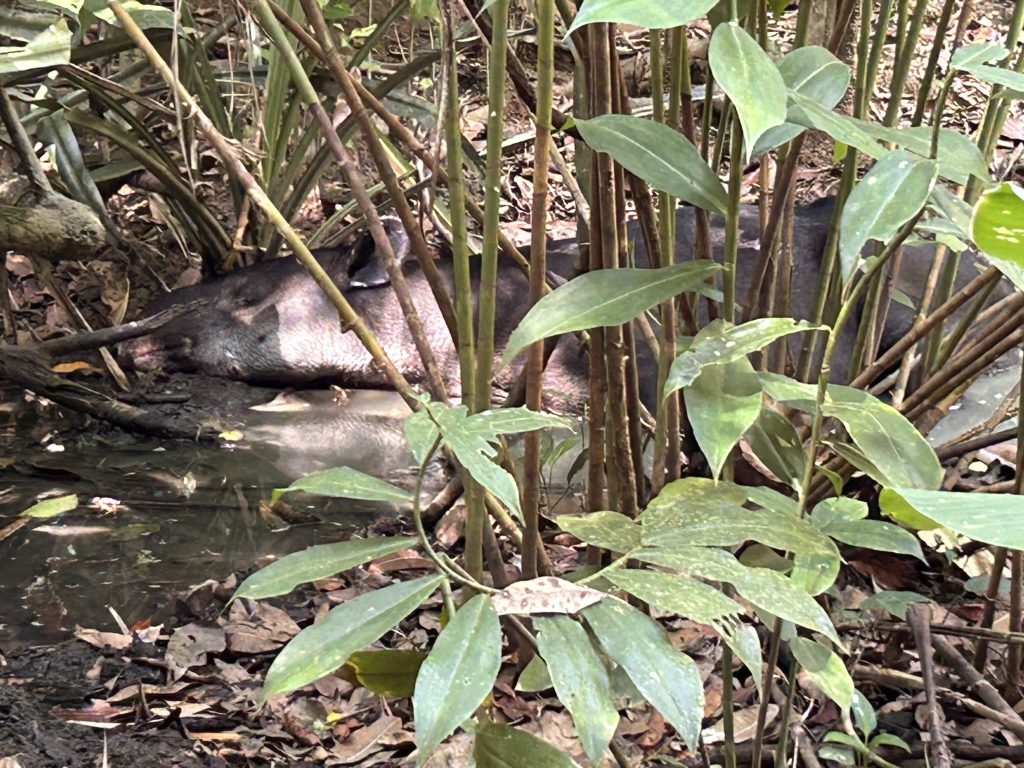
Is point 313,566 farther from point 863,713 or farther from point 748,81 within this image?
Answer: point 863,713

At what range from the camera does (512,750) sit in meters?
0.79

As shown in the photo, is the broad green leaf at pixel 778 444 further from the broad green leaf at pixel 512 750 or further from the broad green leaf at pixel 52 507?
the broad green leaf at pixel 52 507

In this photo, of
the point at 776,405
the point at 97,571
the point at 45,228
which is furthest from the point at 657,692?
the point at 45,228

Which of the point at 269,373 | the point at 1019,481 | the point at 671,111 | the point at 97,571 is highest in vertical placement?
the point at 671,111

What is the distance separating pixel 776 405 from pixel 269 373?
310 cm

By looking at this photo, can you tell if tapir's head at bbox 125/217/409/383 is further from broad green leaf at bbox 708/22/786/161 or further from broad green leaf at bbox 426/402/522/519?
broad green leaf at bbox 708/22/786/161

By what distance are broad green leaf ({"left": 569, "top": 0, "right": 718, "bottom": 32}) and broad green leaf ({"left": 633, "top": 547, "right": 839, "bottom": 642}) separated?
35 centimetres

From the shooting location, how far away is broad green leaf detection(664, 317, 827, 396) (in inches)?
27.4

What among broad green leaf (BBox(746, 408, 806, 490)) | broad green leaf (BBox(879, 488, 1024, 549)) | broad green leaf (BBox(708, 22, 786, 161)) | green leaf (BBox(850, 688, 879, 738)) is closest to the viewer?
broad green leaf (BBox(879, 488, 1024, 549))

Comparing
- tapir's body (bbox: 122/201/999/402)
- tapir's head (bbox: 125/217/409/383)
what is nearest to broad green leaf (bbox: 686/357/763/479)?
tapir's body (bbox: 122/201/999/402)

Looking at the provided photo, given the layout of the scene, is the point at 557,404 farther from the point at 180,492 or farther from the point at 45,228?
the point at 45,228

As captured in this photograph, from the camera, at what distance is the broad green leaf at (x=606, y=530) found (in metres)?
0.76

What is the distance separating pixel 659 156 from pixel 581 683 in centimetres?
41

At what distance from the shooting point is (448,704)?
60 cm
